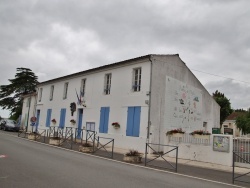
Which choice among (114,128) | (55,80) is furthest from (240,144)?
(55,80)

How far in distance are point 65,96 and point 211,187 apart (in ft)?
71.3

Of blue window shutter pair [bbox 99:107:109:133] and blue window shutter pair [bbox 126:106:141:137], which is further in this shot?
blue window shutter pair [bbox 99:107:109:133]

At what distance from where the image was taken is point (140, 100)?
18.4 m

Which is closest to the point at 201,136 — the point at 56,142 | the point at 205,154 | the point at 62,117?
the point at 205,154

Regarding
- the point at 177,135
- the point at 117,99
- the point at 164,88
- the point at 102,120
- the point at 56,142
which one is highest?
the point at 164,88

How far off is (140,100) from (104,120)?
13.3ft

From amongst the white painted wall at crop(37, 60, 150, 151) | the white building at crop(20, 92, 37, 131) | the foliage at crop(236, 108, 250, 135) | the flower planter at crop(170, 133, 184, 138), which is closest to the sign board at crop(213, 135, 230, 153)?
the flower planter at crop(170, 133, 184, 138)

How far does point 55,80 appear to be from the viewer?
2964 cm

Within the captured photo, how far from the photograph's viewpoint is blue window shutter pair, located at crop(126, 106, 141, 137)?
59.5ft

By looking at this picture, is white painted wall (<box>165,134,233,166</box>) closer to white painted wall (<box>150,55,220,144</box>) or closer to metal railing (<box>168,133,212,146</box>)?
metal railing (<box>168,133,212,146</box>)

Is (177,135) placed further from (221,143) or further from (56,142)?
(56,142)

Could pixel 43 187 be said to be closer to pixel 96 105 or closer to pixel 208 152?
pixel 208 152

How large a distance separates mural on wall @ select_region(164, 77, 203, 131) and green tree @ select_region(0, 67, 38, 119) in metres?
36.0

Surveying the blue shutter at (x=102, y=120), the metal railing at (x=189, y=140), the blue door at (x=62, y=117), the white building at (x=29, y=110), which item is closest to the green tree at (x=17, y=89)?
the white building at (x=29, y=110)
